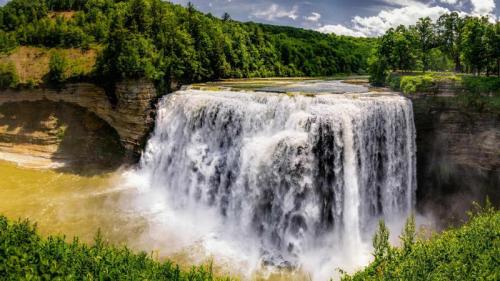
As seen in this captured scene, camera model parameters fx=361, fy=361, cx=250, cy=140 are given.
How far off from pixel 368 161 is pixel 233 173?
7.09 m

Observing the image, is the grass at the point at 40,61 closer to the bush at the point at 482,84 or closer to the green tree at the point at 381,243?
the green tree at the point at 381,243

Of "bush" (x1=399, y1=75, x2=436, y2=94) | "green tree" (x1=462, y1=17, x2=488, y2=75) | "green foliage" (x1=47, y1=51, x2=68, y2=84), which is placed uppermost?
"green tree" (x1=462, y1=17, x2=488, y2=75)

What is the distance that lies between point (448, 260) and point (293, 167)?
27.9 ft

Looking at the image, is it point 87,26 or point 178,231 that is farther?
point 87,26

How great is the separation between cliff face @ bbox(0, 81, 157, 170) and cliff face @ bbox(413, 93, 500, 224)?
17499 mm

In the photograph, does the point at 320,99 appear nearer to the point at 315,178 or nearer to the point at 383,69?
the point at 315,178

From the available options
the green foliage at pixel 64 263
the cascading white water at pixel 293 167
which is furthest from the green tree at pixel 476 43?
the green foliage at pixel 64 263

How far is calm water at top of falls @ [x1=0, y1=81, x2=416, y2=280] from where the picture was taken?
647 inches

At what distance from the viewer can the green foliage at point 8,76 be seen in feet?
84.5

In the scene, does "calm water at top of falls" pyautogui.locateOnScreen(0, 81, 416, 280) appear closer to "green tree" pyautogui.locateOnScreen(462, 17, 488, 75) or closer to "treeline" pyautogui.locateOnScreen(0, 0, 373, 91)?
"treeline" pyautogui.locateOnScreen(0, 0, 373, 91)

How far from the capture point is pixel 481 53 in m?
22.2

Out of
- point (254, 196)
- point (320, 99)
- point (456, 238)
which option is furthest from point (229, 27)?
point (456, 238)

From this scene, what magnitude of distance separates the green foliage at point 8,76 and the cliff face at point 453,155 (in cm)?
2681

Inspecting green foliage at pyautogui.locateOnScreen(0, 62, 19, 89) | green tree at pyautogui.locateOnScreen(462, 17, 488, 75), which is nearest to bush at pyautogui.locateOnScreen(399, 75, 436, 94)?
green tree at pyautogui.locateOnScreen(462, 17, 488, 75)
